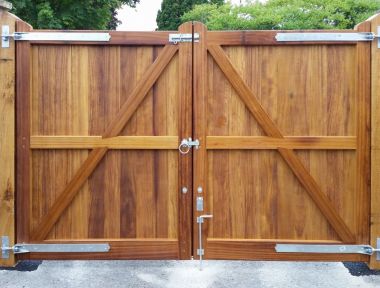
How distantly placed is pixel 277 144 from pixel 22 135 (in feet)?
7.32

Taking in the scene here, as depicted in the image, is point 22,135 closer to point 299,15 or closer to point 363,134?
point 363,134

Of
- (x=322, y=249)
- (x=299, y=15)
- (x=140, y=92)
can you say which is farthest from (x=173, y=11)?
(x=322, y=249)

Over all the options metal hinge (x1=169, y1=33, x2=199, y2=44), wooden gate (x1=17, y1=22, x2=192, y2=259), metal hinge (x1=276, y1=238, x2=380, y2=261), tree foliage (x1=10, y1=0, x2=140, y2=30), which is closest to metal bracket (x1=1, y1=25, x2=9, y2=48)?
wooden gate (x1=17, y1=22, x2=192, y2=259)

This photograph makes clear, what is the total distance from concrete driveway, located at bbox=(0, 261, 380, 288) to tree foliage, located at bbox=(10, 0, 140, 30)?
683 cm

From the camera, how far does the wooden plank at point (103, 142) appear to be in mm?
4141

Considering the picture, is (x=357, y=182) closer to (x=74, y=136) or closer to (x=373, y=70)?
(x=373, y=70)

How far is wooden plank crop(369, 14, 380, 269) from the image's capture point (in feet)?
13.3

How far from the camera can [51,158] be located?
4.18 metres

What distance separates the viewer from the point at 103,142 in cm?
416

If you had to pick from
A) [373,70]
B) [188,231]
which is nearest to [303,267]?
[188,231]

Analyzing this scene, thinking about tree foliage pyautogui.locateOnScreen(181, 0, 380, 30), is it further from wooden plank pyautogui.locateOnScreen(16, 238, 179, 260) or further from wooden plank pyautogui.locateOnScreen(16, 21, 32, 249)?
wooden plank pyautogui.locateOnScreen(16, 238, 179, 260)

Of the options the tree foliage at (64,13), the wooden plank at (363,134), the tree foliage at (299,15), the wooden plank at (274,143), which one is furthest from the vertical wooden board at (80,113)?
the tree foliage at (299,15)

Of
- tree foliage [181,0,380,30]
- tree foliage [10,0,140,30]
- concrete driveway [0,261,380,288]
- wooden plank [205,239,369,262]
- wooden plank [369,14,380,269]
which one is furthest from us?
tree foliage [181,0,380,30]

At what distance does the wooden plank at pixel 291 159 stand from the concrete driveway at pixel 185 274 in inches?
14.3
